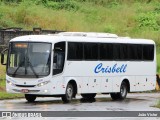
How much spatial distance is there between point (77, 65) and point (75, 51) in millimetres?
665

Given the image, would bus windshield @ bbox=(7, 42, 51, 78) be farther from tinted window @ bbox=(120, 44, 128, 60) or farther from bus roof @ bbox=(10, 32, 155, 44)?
tinted window @ bbox=(120, 44, 128, 60)

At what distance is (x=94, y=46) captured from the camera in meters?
33.8

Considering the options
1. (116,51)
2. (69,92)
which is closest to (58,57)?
(69,92)

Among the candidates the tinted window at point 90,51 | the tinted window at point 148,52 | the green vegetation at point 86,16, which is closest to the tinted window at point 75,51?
the tinted window at point 90,51

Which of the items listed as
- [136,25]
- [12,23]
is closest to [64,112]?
[12,23]

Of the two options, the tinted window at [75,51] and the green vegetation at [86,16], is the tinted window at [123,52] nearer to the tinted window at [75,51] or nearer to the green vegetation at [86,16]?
the tinted window at [75,51]

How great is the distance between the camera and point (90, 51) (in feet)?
110

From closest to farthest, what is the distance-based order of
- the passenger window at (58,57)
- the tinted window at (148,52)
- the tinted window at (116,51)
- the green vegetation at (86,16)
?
the passenger window at (58,57) → the tinted window at (116,51) → the tinted window at (148,52) → the green vegetation at (86,16)

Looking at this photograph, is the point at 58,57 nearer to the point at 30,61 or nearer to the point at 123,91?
the point at 30,61

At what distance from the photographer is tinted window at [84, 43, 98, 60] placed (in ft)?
109

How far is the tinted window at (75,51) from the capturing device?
3203 cm

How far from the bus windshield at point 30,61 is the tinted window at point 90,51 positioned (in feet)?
8.70

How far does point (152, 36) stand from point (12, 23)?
493 inches

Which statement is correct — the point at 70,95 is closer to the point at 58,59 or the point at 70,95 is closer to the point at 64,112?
the point at 58,59
